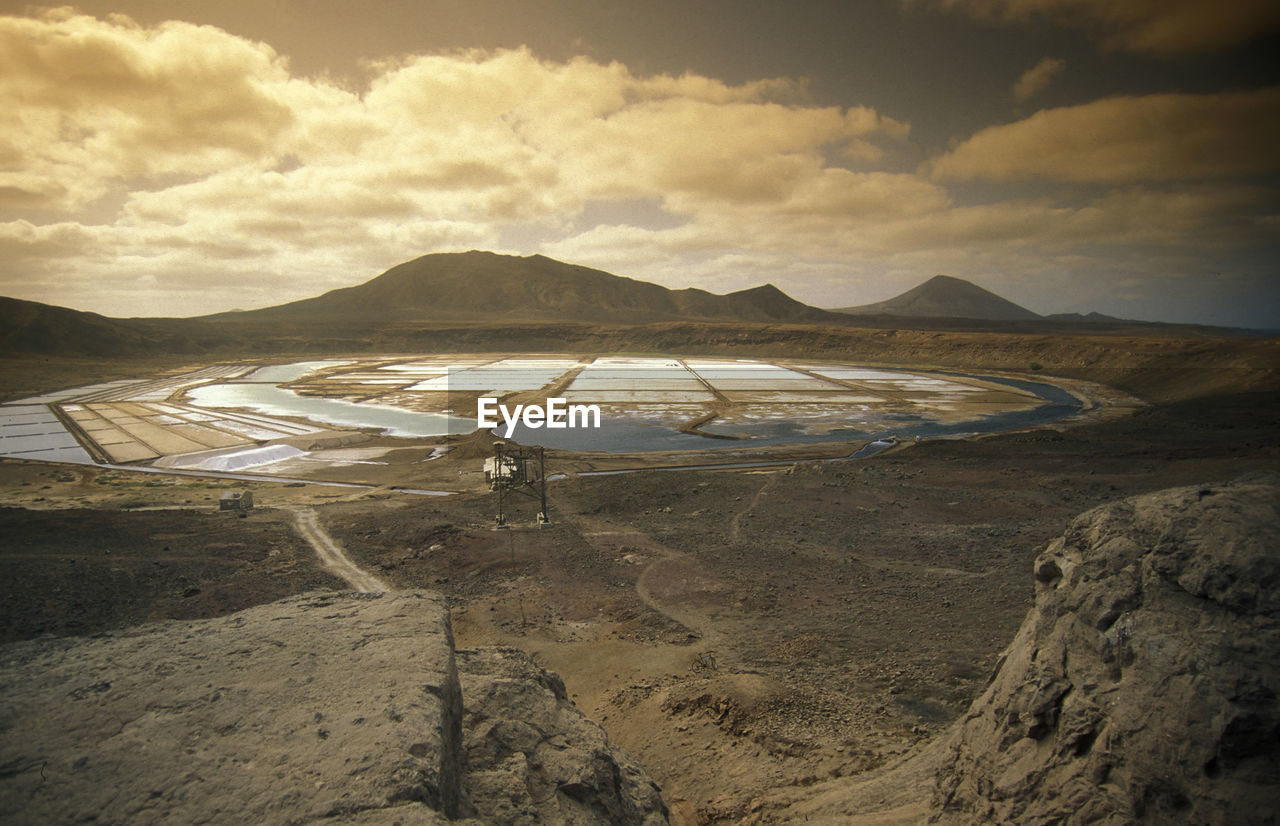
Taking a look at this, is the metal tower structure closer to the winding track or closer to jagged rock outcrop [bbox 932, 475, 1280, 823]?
the winding track

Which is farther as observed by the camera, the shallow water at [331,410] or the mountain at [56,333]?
the mountain at [56,333]

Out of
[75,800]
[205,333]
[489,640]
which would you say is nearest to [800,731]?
[489,640]

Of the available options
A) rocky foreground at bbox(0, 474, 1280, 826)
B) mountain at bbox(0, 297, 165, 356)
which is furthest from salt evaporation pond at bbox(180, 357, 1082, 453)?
mountain at bbox(0, 297, 165, 356)

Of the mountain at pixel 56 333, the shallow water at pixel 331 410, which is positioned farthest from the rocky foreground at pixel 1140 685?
the mountain at pixel 56 333
